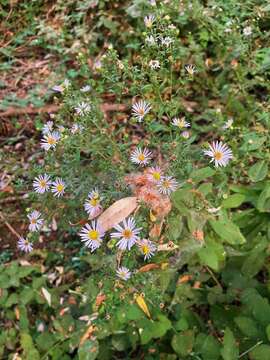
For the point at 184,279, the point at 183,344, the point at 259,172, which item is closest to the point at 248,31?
the point at 259,172

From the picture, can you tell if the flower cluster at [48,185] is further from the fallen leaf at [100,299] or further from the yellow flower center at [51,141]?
the fallen leaf at [100,299]

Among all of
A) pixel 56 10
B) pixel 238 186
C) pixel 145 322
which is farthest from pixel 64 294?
pixel 56 10

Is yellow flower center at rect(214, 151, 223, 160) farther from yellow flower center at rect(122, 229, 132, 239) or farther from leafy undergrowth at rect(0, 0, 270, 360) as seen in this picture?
yellow flower center at rect(122, 229, 132, 239)

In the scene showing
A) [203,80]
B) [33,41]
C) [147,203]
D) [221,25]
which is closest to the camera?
[147,203]

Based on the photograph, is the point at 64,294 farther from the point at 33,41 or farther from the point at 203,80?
the point at 33,41

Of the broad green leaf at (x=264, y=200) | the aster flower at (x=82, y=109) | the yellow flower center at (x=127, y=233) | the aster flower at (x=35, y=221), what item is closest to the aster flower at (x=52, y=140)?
the aster flower at (x=82, y=109)

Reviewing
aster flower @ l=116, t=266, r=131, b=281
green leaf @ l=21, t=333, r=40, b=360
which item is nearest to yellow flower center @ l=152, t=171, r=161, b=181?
aster flower @ l=116, t=266, r=131, b=281
